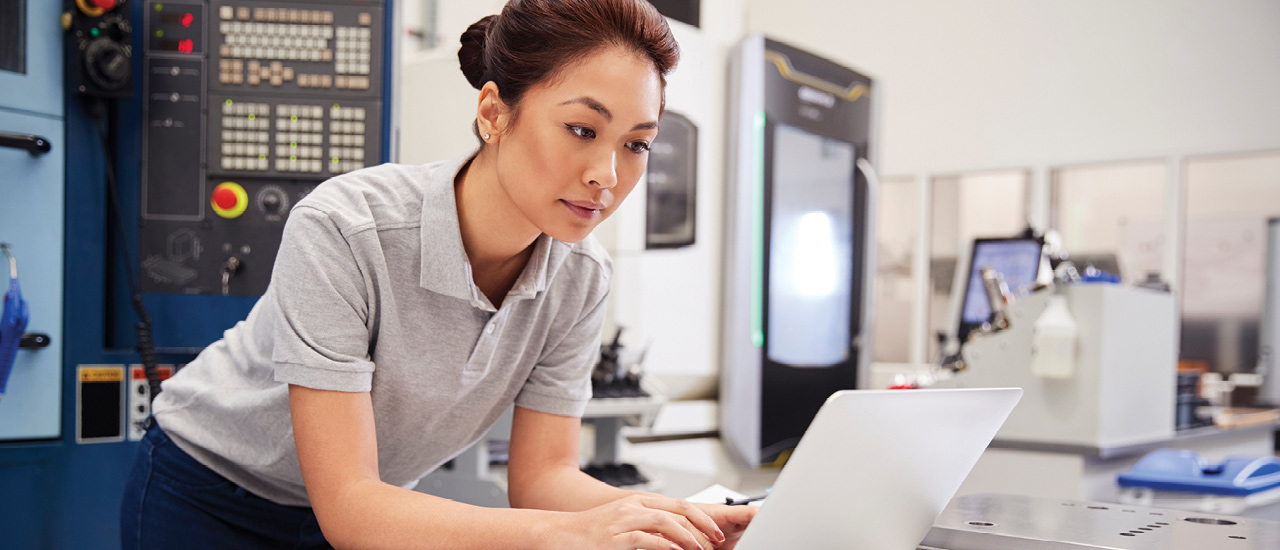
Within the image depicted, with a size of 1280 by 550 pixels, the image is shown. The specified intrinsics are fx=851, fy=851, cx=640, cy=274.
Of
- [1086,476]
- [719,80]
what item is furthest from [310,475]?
[719,80]

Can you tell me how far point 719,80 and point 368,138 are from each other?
1.78 m

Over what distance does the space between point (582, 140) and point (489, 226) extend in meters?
0.18

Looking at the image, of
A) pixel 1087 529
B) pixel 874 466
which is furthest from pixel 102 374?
pixel 1087 529

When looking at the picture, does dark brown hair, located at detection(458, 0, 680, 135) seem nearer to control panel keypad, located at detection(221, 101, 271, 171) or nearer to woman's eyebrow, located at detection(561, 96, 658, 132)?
woman's eyebrow, located at detection(561, 96, 658, 132)

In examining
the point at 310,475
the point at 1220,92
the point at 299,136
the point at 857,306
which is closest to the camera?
the point at 310,475

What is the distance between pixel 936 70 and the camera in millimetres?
5727

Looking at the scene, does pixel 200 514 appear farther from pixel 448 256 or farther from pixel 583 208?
pixel 583 208

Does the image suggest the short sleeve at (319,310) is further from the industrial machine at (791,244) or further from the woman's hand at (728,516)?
the industrial machine at (791,244)

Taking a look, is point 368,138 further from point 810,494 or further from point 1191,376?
point 1191,376

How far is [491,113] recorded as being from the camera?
0.91 meters

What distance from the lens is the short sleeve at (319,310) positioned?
2.72ft

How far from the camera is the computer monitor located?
10.2 feet

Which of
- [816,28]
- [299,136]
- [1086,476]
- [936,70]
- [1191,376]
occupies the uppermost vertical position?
[816,28]

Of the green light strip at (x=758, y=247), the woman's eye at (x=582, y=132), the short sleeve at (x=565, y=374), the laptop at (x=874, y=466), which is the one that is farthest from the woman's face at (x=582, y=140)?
the green light strip at (x=758, y=247)
